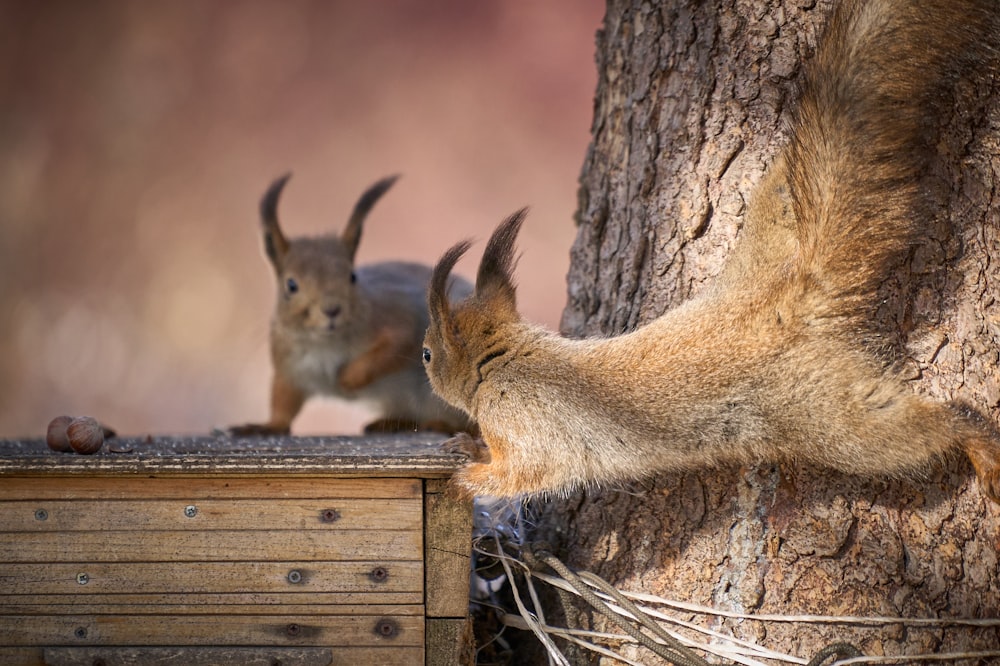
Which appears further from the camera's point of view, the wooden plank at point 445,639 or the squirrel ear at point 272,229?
the squirrel ear at point 272,229

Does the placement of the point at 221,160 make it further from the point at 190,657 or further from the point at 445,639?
the point at 445,639

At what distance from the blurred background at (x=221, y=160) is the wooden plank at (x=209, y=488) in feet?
9.61

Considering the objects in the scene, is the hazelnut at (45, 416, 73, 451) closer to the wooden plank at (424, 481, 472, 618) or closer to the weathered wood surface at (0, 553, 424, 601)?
the weathered wood surface at (0, 553, 424, 601)

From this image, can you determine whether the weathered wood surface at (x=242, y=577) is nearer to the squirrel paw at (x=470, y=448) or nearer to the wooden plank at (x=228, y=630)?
the wooden plank at (x=228, y=630)

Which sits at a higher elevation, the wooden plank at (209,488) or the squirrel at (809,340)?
the squirrel at (809,340)

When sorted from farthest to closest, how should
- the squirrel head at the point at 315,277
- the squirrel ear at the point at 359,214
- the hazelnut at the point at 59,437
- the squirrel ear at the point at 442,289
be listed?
the squirrel head at the point at 315,277
the squirrel ear at the point at 359,214
the hazelnut at the point at 59,437
the squirrel ear at the point at 442,289

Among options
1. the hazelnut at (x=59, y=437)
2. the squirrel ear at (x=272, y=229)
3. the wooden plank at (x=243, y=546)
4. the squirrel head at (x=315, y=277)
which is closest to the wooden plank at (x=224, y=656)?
the wooden plank at (x=243, y=546)

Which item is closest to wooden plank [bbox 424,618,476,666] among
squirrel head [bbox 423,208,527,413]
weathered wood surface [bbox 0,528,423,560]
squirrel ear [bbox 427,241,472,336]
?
weathered wood surface [bbox 0,528,423,560]

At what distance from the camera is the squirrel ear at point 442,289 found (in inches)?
66.5

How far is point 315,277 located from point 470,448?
4.67 ft

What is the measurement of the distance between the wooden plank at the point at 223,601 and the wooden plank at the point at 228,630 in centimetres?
1

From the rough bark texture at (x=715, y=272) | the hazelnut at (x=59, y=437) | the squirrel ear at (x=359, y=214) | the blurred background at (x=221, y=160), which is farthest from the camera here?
the blurred background at (x=221, y=160)

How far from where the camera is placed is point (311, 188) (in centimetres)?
479

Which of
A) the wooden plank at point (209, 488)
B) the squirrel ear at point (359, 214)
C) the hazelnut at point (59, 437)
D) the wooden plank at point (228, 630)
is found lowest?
the wooden plank at point (228, 630)
